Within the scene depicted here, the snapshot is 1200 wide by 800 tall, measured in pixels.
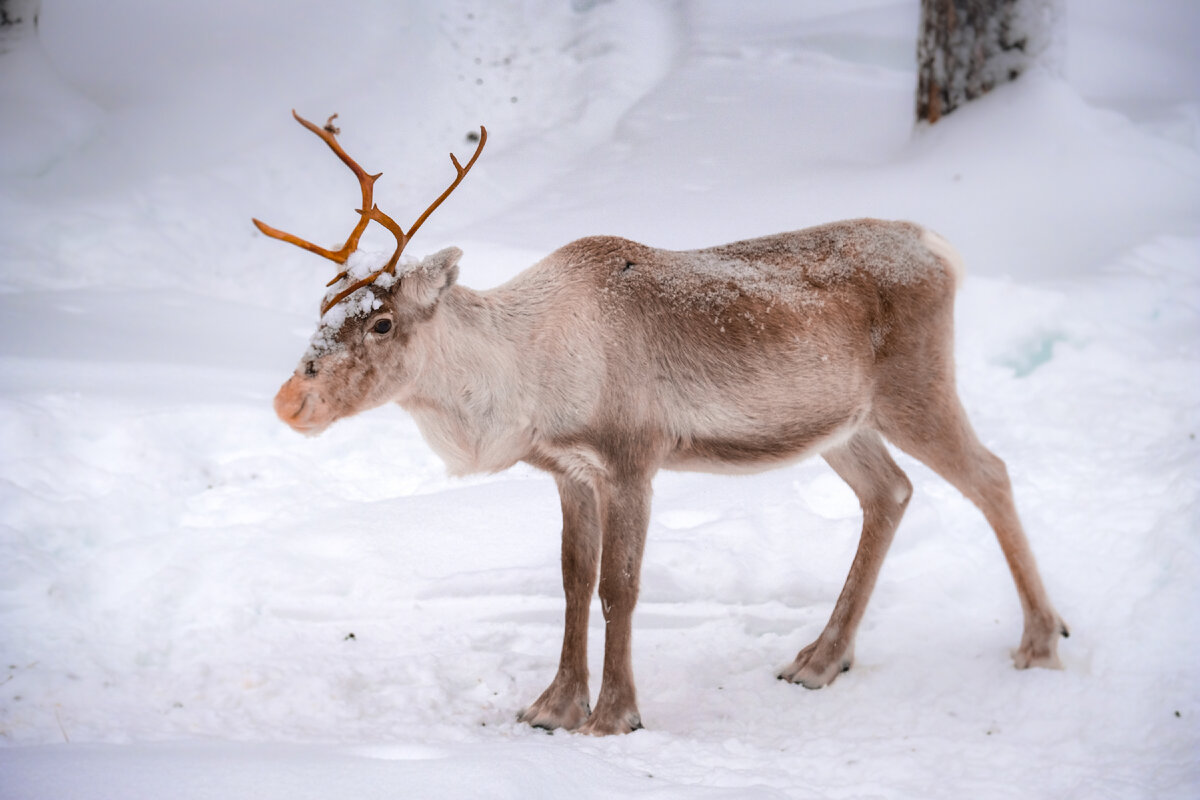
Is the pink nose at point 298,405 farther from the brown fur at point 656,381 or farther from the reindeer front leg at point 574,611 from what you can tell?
the reindeer front leg at point 574,611

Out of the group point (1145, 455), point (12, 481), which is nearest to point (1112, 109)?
point (1145, 455)

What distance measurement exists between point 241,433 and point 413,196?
4308mm

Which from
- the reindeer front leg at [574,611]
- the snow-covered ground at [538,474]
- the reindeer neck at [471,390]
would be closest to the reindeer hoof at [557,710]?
the reindeer front leg at [574,611]

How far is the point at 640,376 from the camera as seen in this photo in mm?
3488

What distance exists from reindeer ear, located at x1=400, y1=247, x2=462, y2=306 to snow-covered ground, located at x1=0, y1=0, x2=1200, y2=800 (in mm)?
1351

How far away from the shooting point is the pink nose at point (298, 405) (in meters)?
3.03

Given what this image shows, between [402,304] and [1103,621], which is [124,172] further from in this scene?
[1103,621]

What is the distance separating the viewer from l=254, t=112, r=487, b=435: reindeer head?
121 inches

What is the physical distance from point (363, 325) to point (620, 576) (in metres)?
1.16

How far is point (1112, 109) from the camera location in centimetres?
848

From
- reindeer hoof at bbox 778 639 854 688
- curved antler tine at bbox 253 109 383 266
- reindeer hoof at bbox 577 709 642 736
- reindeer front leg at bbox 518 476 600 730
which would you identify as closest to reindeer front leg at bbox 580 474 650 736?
reindeer hoof at bbox 577 709 642 736

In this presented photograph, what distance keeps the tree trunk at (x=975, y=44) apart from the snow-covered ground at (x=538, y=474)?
0.19m

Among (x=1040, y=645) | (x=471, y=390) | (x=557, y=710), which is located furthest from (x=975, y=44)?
(x=557, y=710)

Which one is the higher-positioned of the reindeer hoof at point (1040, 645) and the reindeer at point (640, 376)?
the reindeer at point (640, 376)
